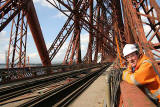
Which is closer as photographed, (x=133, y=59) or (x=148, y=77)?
(x=148, y=77)

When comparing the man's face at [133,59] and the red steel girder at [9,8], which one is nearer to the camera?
the man's face at [133,59]

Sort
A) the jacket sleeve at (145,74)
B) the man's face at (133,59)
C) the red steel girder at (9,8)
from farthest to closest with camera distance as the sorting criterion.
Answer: the red steel girder at (9,8) → the man's face at (133,59) → the jacket sleeve at (145,74)

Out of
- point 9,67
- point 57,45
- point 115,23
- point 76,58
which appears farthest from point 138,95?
point 115,23

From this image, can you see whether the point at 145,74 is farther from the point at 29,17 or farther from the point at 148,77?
the point at 29,17

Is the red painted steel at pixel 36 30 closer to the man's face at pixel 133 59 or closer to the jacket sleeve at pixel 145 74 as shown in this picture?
the man's face at pixel 133 59

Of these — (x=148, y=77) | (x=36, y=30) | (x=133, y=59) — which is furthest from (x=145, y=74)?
(x=36, y=30)

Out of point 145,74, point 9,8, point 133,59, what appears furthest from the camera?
point 9,8

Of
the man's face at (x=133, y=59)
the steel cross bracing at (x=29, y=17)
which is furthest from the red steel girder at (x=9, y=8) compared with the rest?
the man's face at (x=133, y=59)

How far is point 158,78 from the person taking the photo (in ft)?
5.39

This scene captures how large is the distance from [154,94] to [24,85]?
531 cm

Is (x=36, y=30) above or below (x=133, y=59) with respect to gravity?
above

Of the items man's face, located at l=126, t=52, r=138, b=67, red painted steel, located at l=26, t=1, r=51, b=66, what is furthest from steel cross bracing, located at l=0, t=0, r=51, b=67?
man's face, located at l=126, t=52, r=138, b=67

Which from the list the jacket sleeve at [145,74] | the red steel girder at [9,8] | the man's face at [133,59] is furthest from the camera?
the red steel girder at [9,8]

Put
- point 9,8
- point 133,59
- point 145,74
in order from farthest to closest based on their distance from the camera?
point 9,8 → point 133,59 → point 145,74
